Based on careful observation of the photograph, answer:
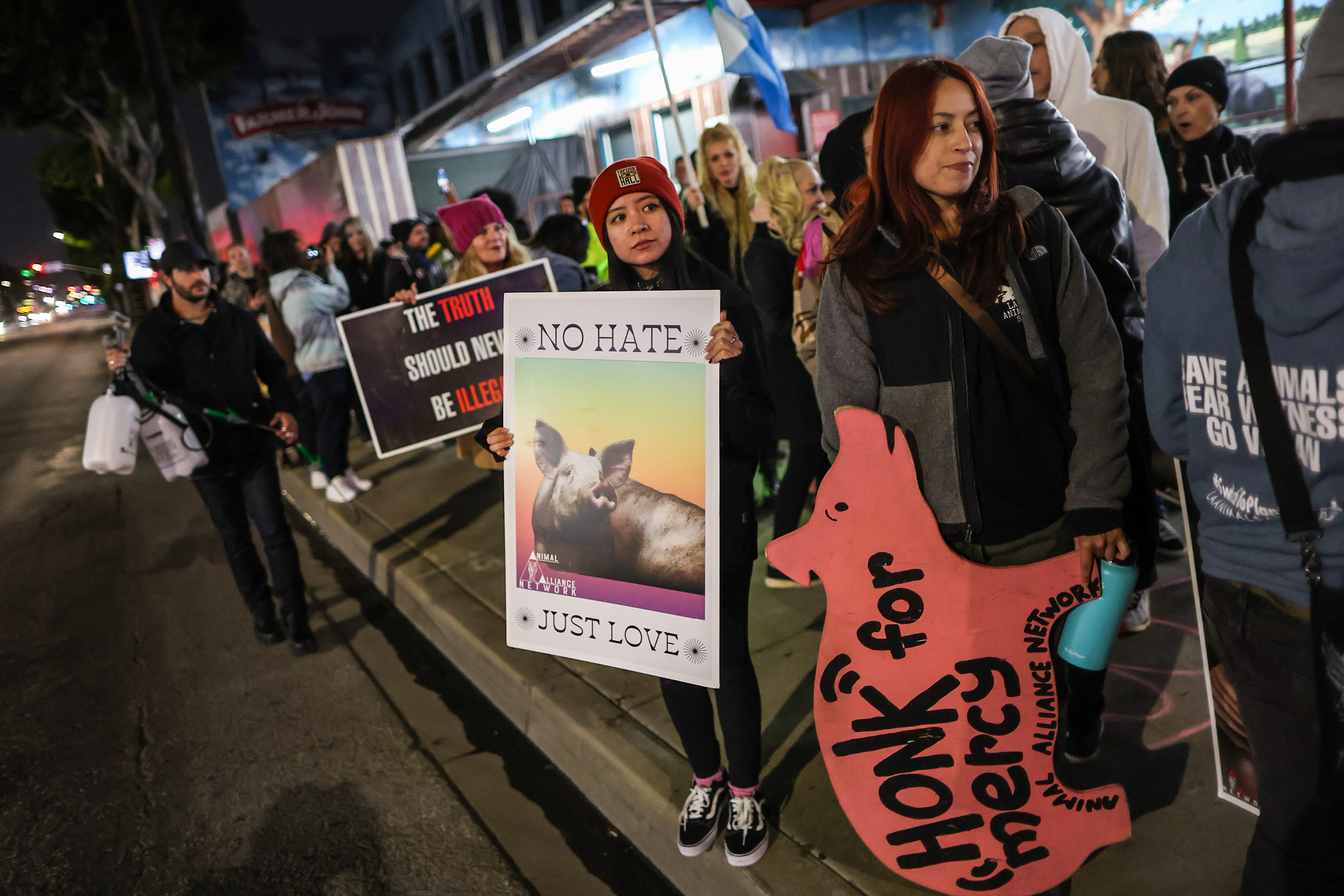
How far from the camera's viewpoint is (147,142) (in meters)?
31.9

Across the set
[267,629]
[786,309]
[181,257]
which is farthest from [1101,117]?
[267,629]

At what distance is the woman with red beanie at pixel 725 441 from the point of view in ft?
7.66

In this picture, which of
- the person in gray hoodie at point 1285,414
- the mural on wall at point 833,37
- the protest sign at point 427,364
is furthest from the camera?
the mural on wall at point 833,37

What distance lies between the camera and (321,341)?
277 inches

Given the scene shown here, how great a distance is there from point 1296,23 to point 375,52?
3654 centimetres

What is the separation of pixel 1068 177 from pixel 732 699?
5.73 feet

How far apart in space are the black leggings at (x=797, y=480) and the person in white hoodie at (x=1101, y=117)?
1.57 m

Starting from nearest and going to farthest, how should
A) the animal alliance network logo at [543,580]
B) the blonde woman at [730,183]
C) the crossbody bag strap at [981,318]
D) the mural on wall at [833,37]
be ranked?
the crossbody bag strap at [981,318]
the animal alliance network logo at [543,580]
the blonde woman at [730,183]
the mural on wall at [833,37]

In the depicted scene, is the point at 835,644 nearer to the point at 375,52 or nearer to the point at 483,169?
the point at 483,169

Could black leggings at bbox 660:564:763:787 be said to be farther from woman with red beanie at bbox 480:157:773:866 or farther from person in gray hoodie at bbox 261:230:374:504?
person in gray hoodie at bbox 261:230:374:504

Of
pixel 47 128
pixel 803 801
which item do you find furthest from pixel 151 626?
pixel 47 128

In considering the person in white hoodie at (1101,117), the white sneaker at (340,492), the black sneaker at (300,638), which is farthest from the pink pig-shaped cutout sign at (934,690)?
the white sneaker at (340,492)

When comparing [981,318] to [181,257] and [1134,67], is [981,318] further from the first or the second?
[181,257]

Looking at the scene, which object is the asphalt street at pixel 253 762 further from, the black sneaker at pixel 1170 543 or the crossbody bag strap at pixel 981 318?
the black sneaker at pixel 1170 543
